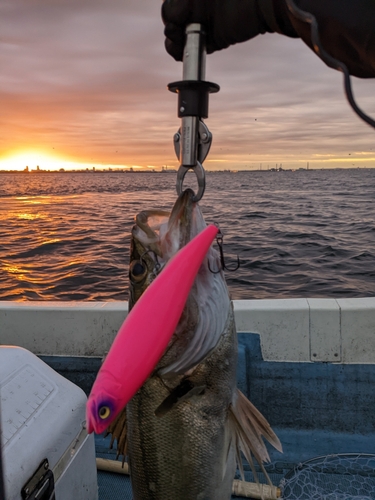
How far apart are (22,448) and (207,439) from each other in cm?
90

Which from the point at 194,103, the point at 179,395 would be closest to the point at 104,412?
the point at 179,395

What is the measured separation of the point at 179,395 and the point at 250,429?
0.38 meters

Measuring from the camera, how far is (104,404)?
130cm

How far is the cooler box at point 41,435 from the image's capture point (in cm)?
214

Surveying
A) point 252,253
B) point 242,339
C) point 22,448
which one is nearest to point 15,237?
point 252,253

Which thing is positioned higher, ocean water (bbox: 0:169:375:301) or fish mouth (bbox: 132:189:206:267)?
fish mouth (bbox: 132:189:206:267)

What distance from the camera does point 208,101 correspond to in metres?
1.94

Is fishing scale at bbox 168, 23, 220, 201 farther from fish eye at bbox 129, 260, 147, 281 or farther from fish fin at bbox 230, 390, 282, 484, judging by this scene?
fish fin at bbox 230, 390, 282, 484

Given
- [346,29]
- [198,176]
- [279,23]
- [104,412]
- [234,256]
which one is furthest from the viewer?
[234,256]

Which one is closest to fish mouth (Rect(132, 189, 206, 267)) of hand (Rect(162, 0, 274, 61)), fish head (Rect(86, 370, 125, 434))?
hand (Rect(162, 0, 274, 61))

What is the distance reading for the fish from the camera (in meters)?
1.95

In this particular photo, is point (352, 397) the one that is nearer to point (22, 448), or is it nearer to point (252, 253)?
point (22, 448)

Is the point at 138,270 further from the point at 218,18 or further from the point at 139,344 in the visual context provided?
the point at 218,18

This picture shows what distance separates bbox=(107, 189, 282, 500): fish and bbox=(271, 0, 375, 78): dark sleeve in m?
0.77
